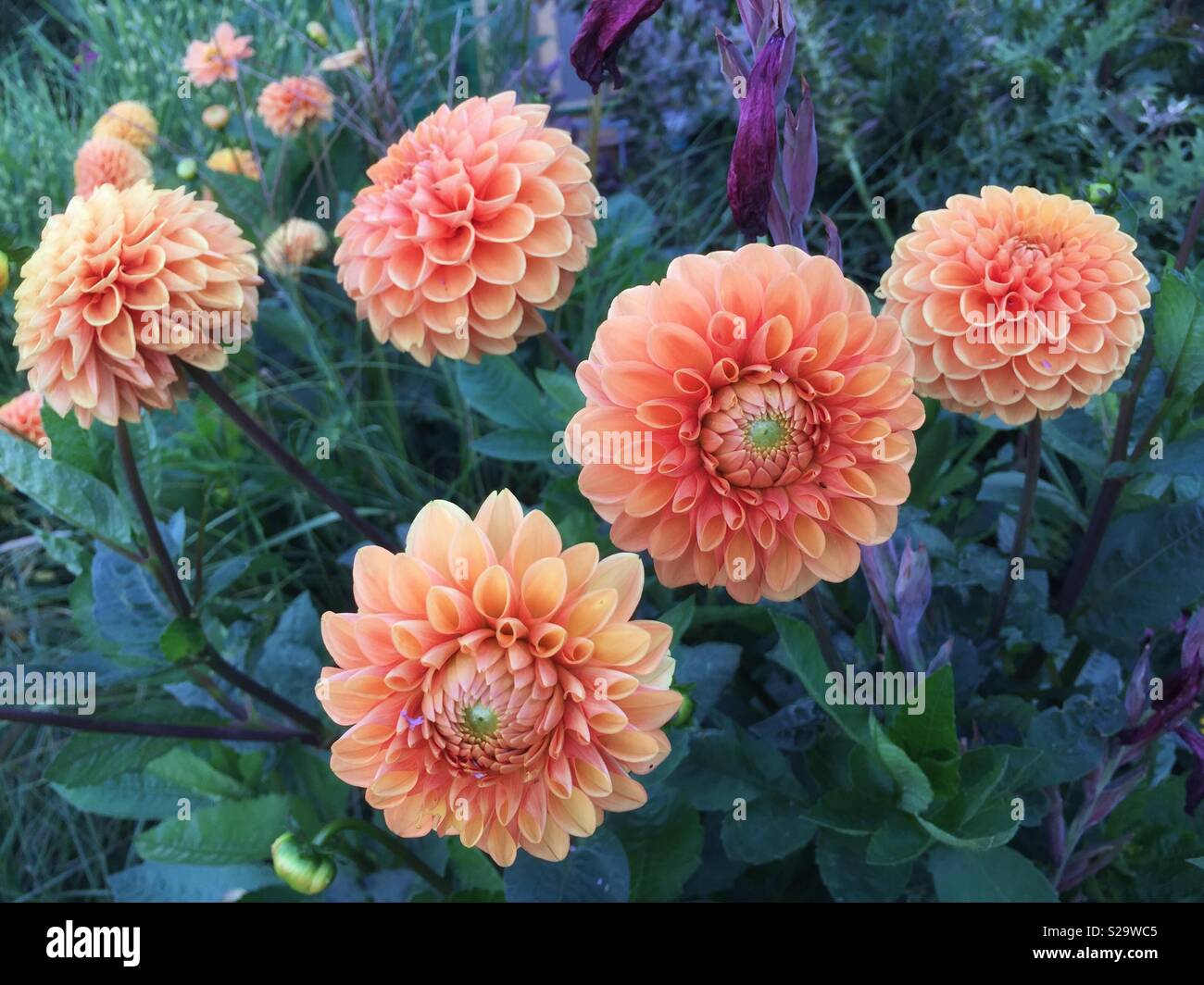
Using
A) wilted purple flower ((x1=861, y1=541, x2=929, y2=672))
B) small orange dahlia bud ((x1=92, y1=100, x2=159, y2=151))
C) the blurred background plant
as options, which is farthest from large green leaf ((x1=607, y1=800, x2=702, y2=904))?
small orange dahlia bud ((x1=92, y1=100, x2=159, y2=151))

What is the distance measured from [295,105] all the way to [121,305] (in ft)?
3.81

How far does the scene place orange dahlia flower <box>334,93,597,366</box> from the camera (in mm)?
969

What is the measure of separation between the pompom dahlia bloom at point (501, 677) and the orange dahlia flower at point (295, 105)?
1.44 m

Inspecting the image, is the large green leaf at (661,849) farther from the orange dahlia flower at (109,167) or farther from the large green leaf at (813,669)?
the orange dahlia flower at (109,167)

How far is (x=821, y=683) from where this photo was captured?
2.97 ft

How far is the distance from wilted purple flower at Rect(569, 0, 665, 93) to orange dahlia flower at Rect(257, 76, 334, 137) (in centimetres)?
111

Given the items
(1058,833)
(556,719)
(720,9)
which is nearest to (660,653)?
(556,719)

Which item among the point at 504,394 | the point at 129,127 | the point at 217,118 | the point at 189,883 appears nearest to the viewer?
the point at 189,883

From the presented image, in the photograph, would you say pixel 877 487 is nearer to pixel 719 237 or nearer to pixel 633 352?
pixel 633 352

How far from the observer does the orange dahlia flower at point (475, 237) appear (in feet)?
3.18

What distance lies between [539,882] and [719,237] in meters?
1.55

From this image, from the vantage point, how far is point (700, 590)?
1.38 m

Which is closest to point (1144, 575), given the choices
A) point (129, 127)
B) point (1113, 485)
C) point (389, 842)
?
point (1113, 485)

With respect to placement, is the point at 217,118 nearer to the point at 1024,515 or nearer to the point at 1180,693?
the point at 1024,515
